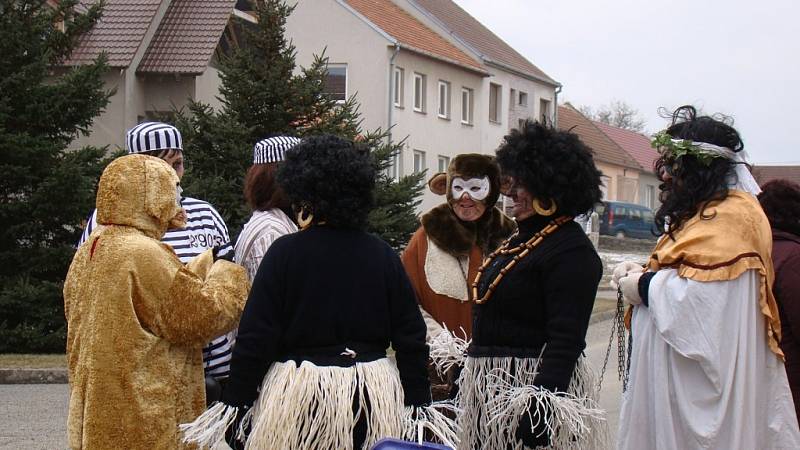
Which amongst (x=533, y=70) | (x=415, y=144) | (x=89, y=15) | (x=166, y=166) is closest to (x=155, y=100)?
(x=415, y=144)

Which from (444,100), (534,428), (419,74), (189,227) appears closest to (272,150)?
(189,227)

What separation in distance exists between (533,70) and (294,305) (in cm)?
4559

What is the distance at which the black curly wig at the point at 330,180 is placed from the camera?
4051 millimetres

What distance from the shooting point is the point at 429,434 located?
4137 millimetres

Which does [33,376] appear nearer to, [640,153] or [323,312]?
[323,312]

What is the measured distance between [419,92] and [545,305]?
35.3 m

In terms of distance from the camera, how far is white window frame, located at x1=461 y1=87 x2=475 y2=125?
140 ft

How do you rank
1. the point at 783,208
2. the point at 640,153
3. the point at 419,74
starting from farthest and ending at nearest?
the point at 640,153, the point at 419,74, the point at 783,208

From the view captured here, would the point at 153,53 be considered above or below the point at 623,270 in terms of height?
above

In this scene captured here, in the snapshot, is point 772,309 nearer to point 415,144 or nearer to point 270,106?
point 270,106

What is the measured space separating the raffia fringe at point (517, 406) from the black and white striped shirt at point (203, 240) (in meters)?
Answer: 1.05

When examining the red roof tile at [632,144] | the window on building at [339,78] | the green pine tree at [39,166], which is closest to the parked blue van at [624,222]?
the red roof tile at [632,144]

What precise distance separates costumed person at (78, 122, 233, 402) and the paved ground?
3.17 metres

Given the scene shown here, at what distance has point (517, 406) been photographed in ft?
14.1
